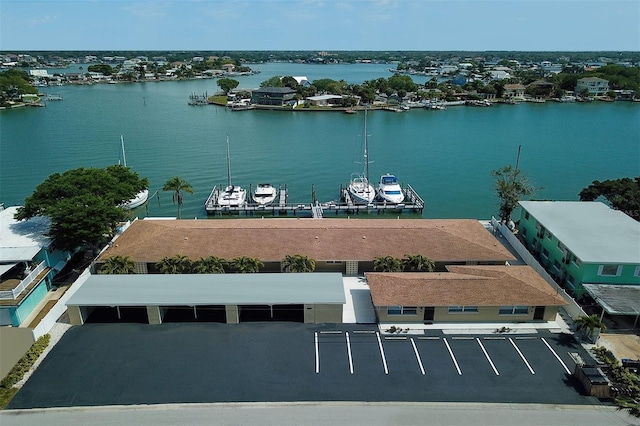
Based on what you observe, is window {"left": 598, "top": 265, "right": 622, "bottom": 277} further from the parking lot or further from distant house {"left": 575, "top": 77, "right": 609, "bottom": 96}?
distant house {"left": 575, "top": 77, "right": 609, "bottom": 96}

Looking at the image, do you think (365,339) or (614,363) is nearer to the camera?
(614,363)

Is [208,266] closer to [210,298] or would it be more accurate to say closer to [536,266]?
[210,298]

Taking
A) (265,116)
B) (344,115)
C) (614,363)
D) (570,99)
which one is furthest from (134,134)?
(570,99)

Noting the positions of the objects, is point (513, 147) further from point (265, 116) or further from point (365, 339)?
point (365, 339)

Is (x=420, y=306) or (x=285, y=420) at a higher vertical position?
(x=420, y=306)

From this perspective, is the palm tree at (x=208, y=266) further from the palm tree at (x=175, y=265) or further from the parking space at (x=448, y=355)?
the parking space at (x=448, y=355)

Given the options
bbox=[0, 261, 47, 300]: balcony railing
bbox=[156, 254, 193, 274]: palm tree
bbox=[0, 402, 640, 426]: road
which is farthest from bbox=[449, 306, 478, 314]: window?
bbox=[0, 261, 47, 300]: balcony railing

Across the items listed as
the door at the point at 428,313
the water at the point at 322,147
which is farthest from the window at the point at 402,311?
the water at the point at 322,147
